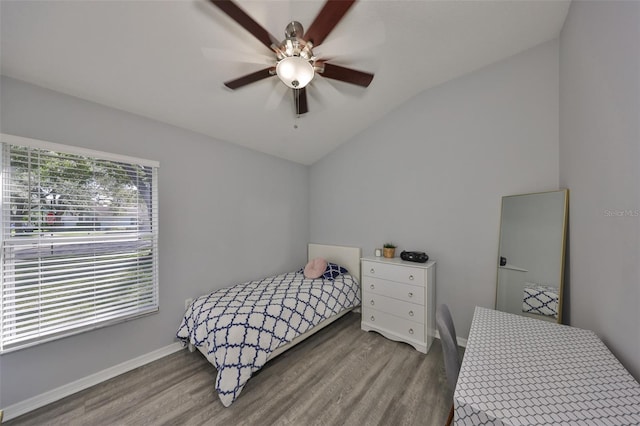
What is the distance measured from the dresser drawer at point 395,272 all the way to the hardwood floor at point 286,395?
717 mm

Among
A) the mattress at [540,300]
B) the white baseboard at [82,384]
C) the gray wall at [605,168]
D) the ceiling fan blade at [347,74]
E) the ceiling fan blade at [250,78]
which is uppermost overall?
the ceiling fan blade at [347,74]

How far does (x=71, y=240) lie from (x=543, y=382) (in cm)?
297

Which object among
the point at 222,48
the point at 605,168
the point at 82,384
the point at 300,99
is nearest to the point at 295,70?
the point at 300,99

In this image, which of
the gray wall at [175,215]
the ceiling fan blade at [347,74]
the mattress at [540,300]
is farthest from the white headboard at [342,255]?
the ceiling fan blade at [347,74]

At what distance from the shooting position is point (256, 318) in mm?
1890

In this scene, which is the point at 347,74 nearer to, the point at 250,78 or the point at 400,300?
the point at 250,78

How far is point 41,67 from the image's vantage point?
1.52m

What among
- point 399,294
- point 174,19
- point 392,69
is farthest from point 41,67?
point 399,294

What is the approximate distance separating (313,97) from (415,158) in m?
1.41

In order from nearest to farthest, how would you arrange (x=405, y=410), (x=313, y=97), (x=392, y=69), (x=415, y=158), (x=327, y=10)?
(x=327, y=10)
(x=405, y=410)
(x=392, y=69)
(x=313, y=97)
(x=415, y=158)

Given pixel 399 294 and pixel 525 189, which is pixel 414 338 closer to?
pixel 399 294

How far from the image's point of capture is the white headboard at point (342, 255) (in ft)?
10.4

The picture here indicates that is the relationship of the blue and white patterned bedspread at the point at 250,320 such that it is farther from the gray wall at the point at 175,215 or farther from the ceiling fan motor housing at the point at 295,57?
the ceiling fan motor housing at the point at 295,57

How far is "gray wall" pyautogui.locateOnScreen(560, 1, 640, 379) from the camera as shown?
3.10 feet
